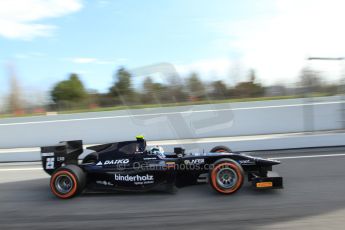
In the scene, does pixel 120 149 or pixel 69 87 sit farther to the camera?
pixel 69 87

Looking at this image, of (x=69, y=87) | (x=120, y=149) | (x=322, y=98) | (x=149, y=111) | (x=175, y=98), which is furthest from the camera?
(x=69, y=87)

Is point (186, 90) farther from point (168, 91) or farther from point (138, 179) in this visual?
point (138, 179)

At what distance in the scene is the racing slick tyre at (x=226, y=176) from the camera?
5738 millimetres

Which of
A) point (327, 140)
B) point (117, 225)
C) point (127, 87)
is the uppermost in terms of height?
point (127, 87)

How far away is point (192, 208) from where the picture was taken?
17.3ft

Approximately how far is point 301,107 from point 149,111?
5613 millimetres

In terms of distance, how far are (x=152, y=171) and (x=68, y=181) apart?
5.04ft

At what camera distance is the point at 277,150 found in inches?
408

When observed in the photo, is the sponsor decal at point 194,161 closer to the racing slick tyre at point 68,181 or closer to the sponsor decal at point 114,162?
the sponsor decal at point 114,162

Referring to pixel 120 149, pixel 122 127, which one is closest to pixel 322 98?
pixel 122 127

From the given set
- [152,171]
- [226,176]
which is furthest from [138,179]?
[226,176]

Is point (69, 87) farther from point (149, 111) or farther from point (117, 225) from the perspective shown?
point (117, 225)

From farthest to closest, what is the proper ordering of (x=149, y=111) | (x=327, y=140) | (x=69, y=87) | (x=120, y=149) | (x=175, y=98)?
(x=69, y=87)
(x=175, y=98)
(x=149, y=111)
(x=327, y=140)
(x=120, y=149)

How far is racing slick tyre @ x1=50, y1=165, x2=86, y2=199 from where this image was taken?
6.05 meters
